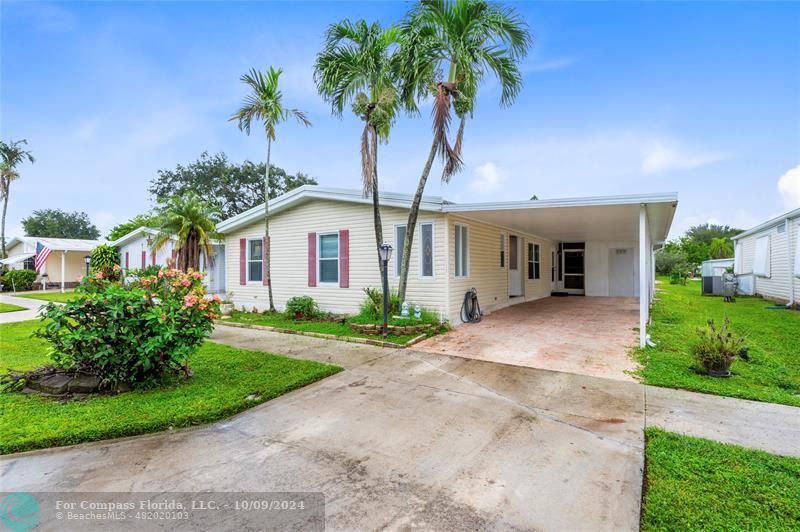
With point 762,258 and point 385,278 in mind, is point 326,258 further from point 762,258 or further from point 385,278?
point 762,258

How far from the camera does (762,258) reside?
13.2 meters

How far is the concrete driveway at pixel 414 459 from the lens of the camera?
88.4 inches

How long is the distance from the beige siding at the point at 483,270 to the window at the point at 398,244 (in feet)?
3.95

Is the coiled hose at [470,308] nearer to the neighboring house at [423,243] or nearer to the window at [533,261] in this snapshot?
the neighboring house at [423,243]

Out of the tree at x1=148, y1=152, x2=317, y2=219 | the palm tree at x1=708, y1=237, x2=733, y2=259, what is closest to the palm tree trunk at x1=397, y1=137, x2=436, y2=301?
the tree at x1=148, y1=152, x2=317, y2=219

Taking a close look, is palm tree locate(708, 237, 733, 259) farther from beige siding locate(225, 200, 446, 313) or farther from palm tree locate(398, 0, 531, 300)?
beige siding locate(225, 200, 446, 313)

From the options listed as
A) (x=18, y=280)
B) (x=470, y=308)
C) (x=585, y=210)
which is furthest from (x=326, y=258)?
(x=18, y=280)

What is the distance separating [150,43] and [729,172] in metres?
19.6

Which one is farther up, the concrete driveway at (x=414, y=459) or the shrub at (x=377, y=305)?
the shrub at (x=377, y=305)

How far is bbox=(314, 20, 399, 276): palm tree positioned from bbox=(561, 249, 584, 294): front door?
39.2 ft

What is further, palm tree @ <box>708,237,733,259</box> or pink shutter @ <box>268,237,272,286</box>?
palm tree @ <box>708,237,733,259</box>

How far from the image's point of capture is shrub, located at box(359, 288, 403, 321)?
826 cm

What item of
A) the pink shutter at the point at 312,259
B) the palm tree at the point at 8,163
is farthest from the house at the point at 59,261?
the pink shutter at the point at 312,259

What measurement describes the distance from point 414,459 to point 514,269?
1084 cm
